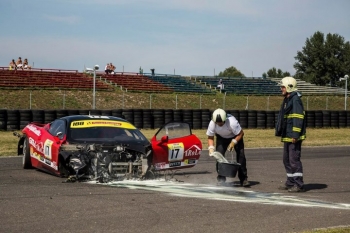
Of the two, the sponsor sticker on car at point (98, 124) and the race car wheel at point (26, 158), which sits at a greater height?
the sponsor sticker on car at point (98, 124)

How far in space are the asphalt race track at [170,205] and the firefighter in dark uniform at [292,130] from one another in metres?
0.29

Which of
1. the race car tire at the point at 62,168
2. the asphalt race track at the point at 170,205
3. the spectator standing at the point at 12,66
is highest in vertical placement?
the spectator standing at the point at 12,66

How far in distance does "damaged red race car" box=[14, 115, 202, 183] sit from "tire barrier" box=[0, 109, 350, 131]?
11.1 m

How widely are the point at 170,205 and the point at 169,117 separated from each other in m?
22.0

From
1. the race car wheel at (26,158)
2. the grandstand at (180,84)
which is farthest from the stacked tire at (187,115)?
the grandstand at (180,84)

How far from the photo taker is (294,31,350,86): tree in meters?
89.8

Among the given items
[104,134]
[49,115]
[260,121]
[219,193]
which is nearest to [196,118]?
[260,121]

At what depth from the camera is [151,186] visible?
11.0m

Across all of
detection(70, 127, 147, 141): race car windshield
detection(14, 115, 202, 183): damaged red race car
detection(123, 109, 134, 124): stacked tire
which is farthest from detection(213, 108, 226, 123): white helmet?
detection(123, 109, 134, 124): stacked tire

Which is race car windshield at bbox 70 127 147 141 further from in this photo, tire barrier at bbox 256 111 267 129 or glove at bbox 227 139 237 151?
tire barrier at bbox 256 111 267 129

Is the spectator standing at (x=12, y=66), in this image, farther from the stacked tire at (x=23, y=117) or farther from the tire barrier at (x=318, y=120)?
the tire barrier at (x=318, y=120)

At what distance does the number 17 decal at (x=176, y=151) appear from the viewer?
12281 millimetres

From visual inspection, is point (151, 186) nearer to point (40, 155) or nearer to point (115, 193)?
point (115, 193)

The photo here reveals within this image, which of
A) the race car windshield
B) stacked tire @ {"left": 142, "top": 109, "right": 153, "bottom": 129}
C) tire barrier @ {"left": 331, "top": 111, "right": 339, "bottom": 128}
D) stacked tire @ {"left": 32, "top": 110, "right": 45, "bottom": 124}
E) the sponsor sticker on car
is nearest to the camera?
the race car windshield
